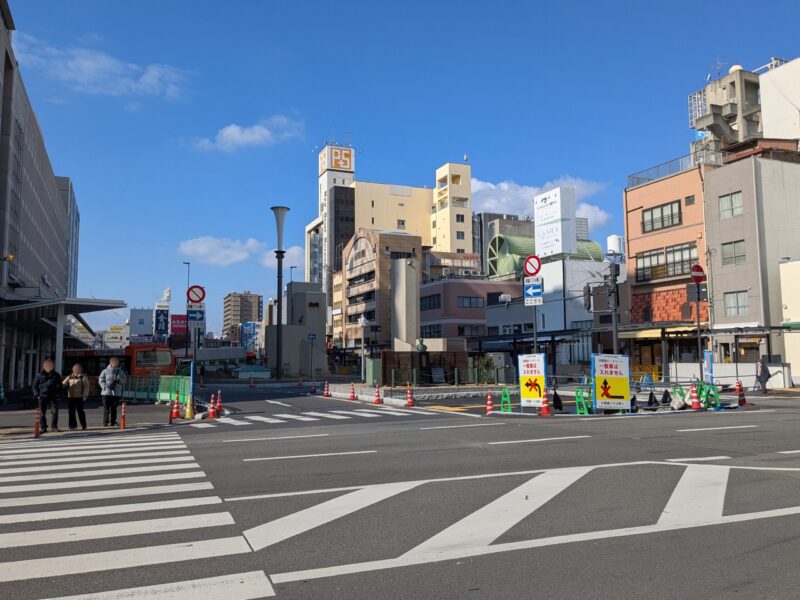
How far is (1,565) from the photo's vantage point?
5.48 m

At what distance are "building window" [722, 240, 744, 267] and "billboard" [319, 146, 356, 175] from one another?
11676 cm

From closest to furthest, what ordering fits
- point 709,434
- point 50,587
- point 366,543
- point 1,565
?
point 50,587 → point 1,565 → point 366,543 → point 709,434

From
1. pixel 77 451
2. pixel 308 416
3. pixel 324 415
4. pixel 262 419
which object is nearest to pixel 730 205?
pixel 324 415

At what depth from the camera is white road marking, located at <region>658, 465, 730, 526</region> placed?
22.3 ft

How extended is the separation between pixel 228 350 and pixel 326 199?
56.0m

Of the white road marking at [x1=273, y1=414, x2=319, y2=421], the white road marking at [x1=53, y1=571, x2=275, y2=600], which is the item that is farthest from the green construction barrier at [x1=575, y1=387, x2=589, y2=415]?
the white road marking at [x1=53, y1=571, x2=275, y2=600]

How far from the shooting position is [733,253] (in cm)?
4212

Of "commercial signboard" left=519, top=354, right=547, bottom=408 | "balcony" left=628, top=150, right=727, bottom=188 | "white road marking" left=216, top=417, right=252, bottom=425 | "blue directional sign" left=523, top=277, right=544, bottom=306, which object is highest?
"balcony" left=628, top=150, right=727, bottom=188

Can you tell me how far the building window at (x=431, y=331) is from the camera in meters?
83.0

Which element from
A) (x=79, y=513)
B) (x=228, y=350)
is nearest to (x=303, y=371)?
(x=228, y=350)

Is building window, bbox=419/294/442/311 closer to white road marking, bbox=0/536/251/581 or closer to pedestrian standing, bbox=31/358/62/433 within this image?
pedestrian standing, bbox=31/358/62/433

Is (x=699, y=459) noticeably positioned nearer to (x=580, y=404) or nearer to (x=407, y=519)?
(x=407, y=519)

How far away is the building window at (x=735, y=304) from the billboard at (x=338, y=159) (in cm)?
11804

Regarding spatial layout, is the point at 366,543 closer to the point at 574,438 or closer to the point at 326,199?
the point at 574,438
